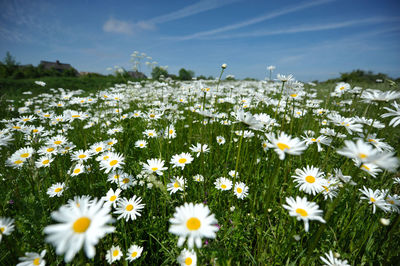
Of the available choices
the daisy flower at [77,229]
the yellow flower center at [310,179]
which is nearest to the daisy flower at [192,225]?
the daisy flower at [77,229]

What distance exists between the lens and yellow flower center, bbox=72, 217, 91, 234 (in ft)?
2.64

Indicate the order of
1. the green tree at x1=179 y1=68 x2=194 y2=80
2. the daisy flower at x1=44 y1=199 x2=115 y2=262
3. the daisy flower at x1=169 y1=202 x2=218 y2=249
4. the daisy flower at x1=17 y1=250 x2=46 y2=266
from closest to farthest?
→ the daisy flower at x1=44 y1=199 x2=115 y2=262 < the daisy flower at x1=169 y1=202 x2=218 y2=249 < the daisy flower at x1=17 y1=250 x2=46 y2=266 < the green tree at x1=179 y1=68 x2=194 y2=80

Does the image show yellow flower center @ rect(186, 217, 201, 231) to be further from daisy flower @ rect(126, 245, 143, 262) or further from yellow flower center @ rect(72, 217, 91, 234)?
daisy flower @ rect(126, 245, 143, 262)

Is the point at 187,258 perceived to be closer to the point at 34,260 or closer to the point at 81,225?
the point at 81,225

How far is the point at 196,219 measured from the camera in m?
1.00

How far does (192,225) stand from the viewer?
95 centimetres

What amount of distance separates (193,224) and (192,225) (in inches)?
0.4

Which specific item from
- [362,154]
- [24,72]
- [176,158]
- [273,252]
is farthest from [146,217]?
[24,72]

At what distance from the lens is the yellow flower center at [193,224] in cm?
93

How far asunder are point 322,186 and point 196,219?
1.31m

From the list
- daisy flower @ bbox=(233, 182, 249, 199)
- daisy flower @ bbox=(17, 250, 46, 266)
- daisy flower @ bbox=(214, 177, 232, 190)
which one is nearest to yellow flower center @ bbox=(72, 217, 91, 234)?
daisy flower @ bbox=(17, 250, 46, 266)

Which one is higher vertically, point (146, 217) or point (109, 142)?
point (109, 142)

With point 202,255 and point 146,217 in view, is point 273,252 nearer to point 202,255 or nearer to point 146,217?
point 202,255

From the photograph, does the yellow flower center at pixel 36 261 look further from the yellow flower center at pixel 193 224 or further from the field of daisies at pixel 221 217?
the yellow flower center at pixel 193 224
